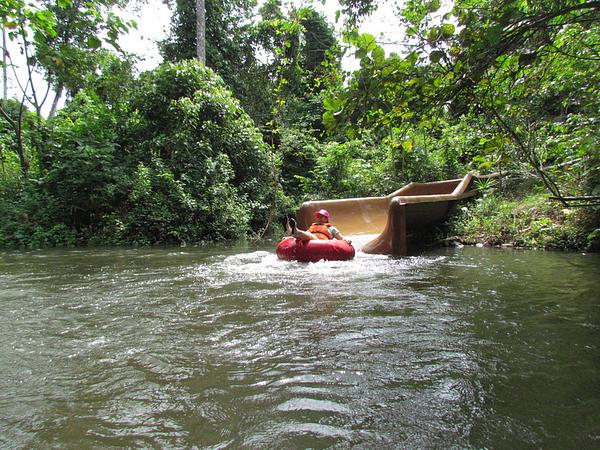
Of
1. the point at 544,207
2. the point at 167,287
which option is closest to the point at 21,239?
the point at 167,287

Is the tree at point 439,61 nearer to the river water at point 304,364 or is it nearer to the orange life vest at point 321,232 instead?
the river water at point 304,364

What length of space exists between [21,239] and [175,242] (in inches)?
140

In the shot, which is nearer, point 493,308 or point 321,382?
point 321,382

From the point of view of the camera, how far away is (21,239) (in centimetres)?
963

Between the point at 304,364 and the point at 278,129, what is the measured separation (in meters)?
10.1

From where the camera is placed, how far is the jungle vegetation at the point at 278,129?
253 centimetres

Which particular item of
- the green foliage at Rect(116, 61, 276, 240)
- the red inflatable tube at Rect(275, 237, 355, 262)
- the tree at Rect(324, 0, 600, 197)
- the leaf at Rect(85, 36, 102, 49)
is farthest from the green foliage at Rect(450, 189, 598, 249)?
the leaf at Rect(85, 36, 102, 49)

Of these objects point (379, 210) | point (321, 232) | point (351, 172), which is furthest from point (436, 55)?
point (351, 172)

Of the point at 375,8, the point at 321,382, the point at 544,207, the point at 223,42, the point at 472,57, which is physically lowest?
the point at 321,382

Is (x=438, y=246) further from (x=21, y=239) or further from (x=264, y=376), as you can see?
(x=21, y=239)

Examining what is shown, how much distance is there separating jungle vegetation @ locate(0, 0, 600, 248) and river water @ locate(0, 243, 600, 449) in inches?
52.6

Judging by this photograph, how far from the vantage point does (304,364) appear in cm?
227

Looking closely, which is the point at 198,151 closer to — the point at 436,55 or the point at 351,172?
the point at 351,172

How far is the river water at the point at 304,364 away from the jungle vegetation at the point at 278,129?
4.39 feet
